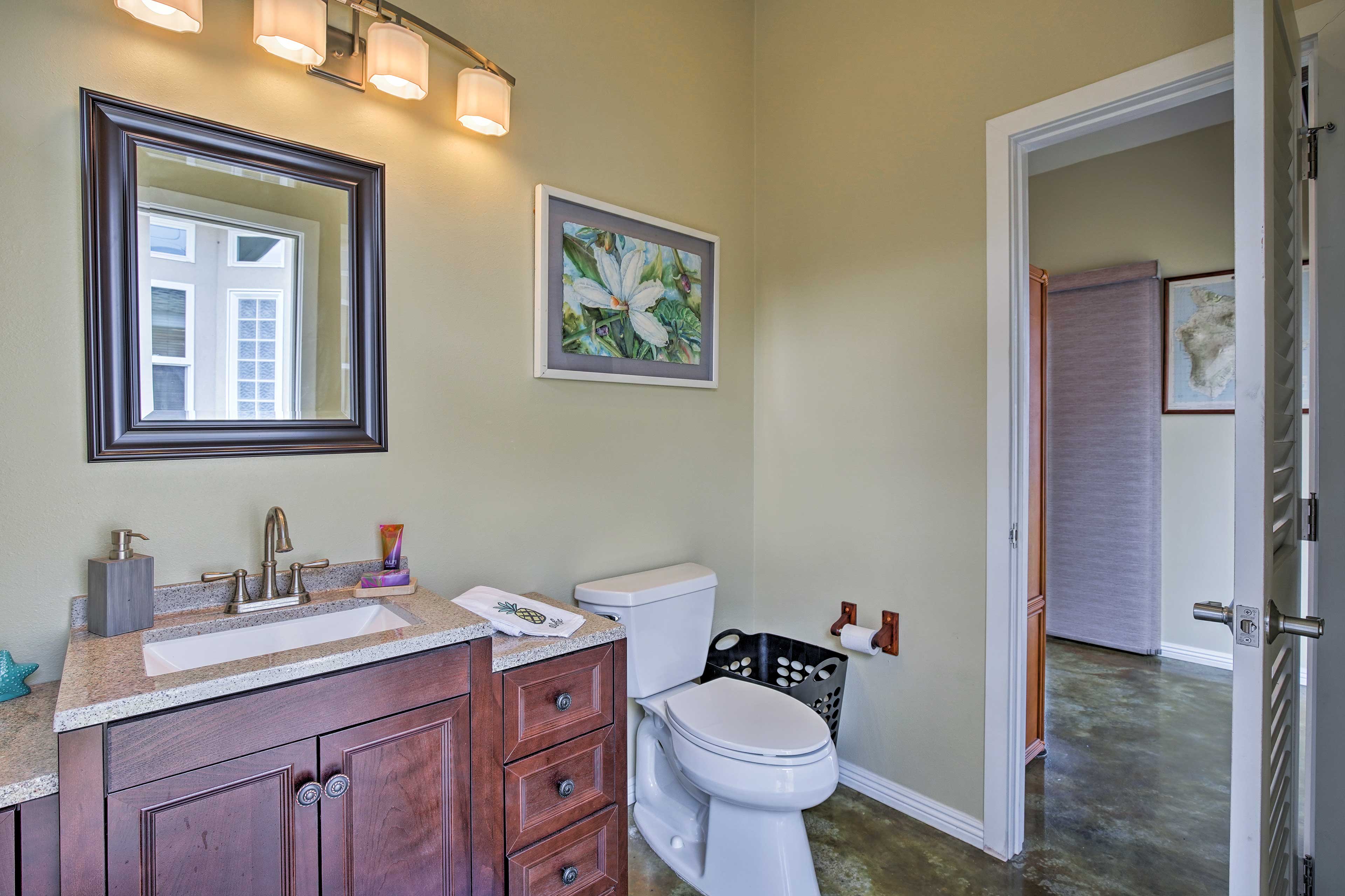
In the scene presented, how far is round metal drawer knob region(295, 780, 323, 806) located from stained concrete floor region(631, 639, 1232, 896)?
1.08 metres

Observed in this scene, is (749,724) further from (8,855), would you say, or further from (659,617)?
(8,855)

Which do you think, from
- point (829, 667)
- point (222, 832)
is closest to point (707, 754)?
point (829, 667)

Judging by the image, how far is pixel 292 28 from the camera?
1421mm

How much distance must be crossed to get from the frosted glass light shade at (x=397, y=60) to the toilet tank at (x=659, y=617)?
55.4 inches

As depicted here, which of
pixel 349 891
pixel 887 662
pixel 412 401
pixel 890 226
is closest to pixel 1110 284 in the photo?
pixel 890 226

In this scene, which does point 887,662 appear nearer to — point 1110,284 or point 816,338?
point 816,338

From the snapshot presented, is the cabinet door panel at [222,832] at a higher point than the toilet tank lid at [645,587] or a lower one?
lower

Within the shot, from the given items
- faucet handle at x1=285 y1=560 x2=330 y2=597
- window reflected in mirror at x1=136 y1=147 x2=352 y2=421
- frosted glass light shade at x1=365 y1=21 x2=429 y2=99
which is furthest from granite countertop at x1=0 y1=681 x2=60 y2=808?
frosted glass light shade at x1=365 y1=21 x2=429 y2=99

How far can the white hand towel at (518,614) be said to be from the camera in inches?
60.6

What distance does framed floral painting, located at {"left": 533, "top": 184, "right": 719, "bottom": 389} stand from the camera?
2.03 m

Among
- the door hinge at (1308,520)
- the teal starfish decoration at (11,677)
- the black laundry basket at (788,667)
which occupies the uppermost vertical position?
the door hinge at (1308,520)

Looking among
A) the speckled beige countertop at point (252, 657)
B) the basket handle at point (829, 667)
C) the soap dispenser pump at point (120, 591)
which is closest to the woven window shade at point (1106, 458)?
the basket handle at point (829, 667)

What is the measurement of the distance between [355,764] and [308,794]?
0.27ft

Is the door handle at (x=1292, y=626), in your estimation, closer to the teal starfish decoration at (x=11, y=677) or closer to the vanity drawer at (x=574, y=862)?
the vanity drawer at (x=574, y=862)
